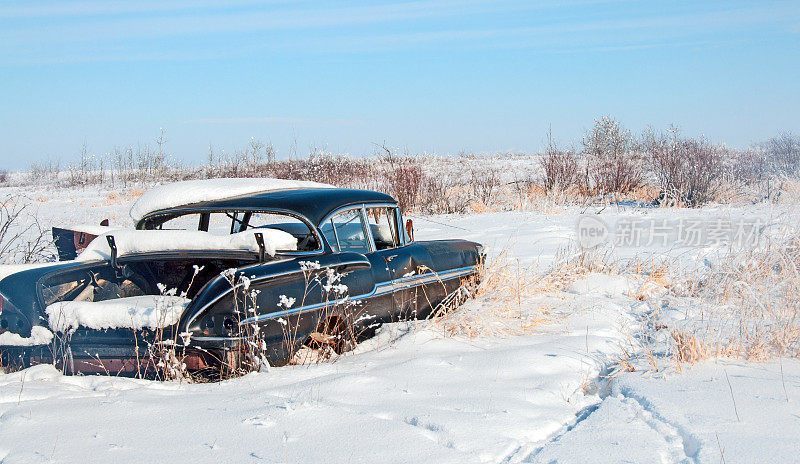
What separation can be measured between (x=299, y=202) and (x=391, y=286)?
892 millimetres

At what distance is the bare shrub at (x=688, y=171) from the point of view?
14.2 m

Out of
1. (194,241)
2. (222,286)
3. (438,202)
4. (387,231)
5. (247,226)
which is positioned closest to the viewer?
(222,286)

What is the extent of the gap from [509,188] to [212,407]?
14004mm

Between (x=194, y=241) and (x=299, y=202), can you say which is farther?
(x=299, y=202)

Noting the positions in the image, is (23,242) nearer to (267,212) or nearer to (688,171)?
(267,212)

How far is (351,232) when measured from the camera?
498 centimetres

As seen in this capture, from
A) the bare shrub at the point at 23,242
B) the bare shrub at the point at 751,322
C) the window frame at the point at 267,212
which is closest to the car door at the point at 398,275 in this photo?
the window frame at the point at 267,212

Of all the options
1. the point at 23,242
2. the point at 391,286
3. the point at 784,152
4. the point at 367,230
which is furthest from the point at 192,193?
the point at 784,152

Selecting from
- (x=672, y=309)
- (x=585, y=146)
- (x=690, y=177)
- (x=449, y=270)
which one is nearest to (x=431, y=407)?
(x=449, y=270)

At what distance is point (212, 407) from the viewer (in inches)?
127

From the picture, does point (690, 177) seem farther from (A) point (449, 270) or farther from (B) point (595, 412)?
(B) point (595, 412)

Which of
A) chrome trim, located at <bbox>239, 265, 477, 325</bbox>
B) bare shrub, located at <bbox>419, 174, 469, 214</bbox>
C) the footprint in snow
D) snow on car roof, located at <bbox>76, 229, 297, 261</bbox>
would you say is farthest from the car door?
bare shrub, located at <bbox>419, 174, 469, 214</bbox>

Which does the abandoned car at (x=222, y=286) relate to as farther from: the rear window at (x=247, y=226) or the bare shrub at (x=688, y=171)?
the bare shrub at (x=688, y=171)

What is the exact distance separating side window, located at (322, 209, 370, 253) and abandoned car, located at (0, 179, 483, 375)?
0.01 metres
